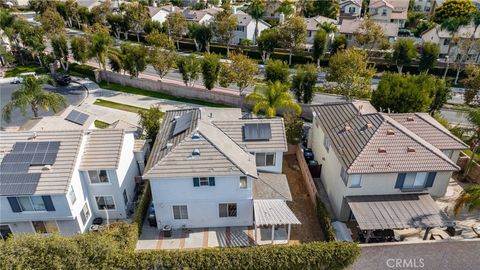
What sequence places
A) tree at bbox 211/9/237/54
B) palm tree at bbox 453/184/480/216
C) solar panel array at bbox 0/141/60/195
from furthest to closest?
tree at bbox 211/9/237/54
palm tree at bbox 453/184/480/216
solar panel array at bbox 0/141/60/195

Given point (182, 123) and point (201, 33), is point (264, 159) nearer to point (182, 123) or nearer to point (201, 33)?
point (182, 123)

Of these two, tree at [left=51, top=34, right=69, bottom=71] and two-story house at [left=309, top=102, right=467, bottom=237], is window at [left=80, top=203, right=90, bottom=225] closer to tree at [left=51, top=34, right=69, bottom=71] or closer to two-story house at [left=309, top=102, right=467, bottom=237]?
two-story house at [left=309, top=102, right=467, bottom=237]

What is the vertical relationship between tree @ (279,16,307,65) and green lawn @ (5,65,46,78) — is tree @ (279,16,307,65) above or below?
above

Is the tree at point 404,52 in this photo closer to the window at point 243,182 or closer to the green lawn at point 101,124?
the window at point 243,182

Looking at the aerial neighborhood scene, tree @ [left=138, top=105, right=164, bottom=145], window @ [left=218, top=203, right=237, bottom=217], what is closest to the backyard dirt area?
the aerial neighborhood scene

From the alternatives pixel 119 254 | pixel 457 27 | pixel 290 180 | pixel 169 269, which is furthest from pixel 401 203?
pixel 457 27

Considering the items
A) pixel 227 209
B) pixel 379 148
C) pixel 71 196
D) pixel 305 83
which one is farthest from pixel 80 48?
pixel 379 148

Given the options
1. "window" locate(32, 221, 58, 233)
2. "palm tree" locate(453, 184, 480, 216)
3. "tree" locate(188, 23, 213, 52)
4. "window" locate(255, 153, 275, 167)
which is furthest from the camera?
"tree" locate(188, 23, 213, 52)
